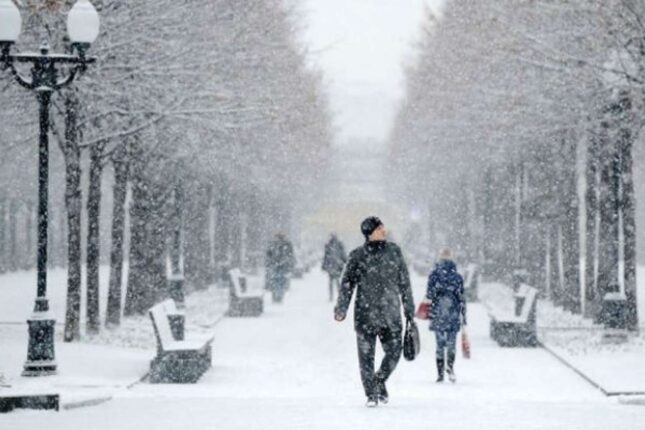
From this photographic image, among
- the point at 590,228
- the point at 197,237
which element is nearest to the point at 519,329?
the point at 590,228

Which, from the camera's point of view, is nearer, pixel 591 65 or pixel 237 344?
pixel 591 65

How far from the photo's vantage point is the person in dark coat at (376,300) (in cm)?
1407

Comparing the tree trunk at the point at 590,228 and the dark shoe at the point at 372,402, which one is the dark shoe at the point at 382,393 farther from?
the tree trunk at the point at 590,228

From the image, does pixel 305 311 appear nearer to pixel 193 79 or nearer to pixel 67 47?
→ pixel 193 79

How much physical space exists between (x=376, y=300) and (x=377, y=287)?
128 mm

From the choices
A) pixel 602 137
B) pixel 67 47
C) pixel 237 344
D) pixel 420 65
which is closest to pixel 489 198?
pixel 420 65

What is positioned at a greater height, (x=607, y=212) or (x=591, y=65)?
(x=591, y=65)

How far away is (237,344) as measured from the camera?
2541 centimetres

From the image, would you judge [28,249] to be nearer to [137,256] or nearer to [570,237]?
[137,256]

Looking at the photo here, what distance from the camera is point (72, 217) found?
2412 centimetres

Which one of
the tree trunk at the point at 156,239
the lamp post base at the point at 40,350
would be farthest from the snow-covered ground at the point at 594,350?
the tree trunk at the point at 156,239

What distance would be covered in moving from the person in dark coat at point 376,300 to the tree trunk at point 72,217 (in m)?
10.1

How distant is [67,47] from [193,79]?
397cm

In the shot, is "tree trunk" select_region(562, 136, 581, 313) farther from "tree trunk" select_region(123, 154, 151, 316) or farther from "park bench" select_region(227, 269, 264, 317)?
"tree trunk" select_region(123, 154, 151, 316)
